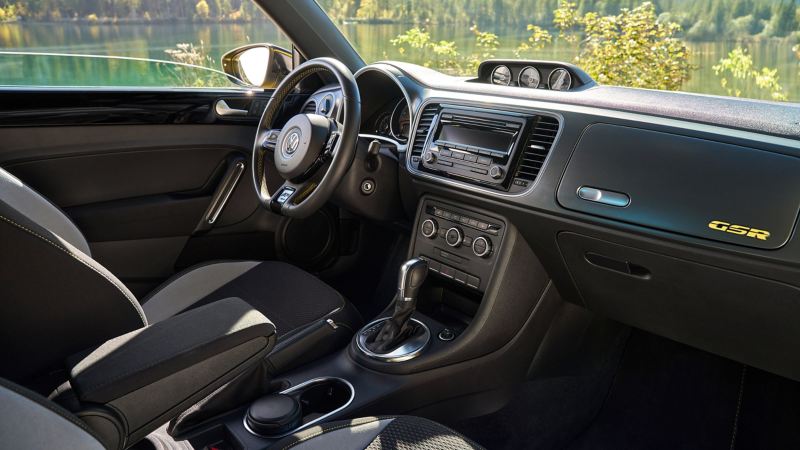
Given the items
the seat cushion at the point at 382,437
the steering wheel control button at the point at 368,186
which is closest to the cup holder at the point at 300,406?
the seat cushion at the point at 382,437

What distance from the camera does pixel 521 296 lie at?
192cm

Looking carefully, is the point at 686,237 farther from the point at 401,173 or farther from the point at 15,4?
the point at 15,4

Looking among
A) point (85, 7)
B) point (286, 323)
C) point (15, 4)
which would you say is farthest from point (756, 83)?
A: point (15, 4)

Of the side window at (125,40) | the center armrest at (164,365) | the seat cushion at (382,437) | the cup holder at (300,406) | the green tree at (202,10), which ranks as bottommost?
the cup holder at (300,406)

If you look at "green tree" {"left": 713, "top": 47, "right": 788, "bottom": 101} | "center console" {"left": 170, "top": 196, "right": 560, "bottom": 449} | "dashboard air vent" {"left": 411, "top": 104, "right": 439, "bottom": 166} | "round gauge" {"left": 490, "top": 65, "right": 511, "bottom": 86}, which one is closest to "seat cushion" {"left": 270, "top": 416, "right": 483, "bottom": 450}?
"center console" {"left": 170, "top": 196, "right": 560, "bottom": 449}

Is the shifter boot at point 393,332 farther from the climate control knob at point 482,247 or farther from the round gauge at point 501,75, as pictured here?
the round gauge at point 501,75

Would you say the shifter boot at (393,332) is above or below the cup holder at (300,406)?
above

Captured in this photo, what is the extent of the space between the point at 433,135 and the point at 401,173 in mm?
205

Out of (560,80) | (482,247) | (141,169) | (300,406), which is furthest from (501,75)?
(141,169)

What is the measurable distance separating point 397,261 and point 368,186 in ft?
1.90

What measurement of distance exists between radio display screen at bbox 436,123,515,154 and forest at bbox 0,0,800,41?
81 centimetres

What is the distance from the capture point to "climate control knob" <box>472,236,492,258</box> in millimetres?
1880

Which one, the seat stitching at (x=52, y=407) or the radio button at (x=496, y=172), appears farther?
the radio button at (x=496, y=172)

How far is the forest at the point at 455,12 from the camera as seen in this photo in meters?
2.37
